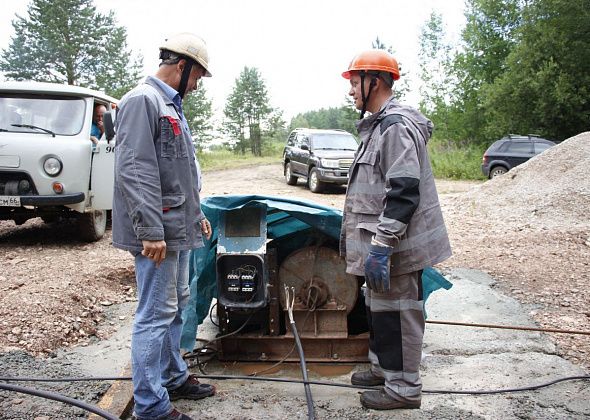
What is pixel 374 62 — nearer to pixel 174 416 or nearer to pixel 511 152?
pixel 174 416

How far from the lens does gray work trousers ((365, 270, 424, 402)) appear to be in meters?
3.11

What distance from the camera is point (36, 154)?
22.1 feet

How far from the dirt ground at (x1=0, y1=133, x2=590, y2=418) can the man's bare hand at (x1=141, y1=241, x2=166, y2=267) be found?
1858mm

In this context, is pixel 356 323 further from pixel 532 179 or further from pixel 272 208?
pixel 532 179

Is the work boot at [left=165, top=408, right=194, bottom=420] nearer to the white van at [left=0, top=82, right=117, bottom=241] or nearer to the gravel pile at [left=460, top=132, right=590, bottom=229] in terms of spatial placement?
the white van at [left=0, top=82, right=117, bottom=241]

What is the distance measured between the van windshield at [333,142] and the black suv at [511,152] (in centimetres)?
521

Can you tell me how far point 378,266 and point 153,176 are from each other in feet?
4.21

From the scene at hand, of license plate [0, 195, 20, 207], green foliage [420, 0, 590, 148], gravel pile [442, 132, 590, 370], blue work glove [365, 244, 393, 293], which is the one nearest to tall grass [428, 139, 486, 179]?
green foliage [420, 0, 590, 148]

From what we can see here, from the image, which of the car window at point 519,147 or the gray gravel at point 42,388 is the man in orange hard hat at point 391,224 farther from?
the car window at point 519,147

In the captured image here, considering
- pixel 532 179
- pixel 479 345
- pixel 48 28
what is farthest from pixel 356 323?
pixel 48 28

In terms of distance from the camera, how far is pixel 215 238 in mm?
3941

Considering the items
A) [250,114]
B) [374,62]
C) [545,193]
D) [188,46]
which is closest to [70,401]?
[188,46]

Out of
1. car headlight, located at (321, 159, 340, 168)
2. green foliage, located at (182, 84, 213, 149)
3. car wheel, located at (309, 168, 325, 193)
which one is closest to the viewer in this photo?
car headlight, located at (321, 159, 340, 168)

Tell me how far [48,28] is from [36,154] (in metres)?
31.8
